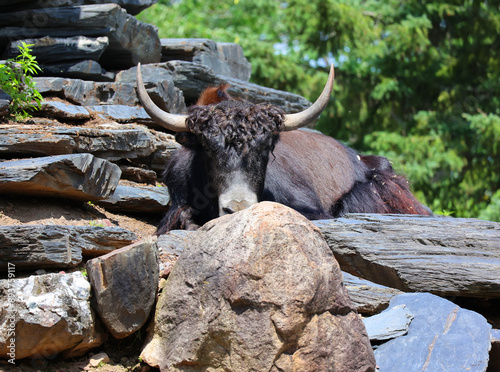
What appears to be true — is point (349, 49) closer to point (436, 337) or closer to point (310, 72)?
point (310, 72)

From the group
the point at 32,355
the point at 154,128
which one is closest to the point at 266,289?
→ the point at 32,355

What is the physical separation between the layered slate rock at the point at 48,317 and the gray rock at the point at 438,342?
1902mm

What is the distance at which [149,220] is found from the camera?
6.67 m

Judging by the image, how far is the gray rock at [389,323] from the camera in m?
3.75

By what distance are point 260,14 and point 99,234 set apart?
62.4ft

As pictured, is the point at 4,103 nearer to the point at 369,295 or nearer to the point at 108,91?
the point at 108,91

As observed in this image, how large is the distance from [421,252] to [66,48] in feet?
17.0

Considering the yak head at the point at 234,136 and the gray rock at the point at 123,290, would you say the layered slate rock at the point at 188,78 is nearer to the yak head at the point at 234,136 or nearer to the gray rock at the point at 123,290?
the yak head at the point at 234,136

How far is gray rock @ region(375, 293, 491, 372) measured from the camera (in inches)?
141

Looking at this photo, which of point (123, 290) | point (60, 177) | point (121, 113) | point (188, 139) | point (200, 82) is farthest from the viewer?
point (200, 82)

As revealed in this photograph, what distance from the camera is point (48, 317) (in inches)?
127

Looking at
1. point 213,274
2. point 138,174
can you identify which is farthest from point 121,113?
point 213,274

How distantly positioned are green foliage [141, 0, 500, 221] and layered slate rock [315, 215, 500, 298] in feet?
33.4

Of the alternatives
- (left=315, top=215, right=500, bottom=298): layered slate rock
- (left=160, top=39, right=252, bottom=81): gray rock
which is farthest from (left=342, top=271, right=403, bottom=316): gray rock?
(left=160, top=39, right=252, bottom=81): gray rock
